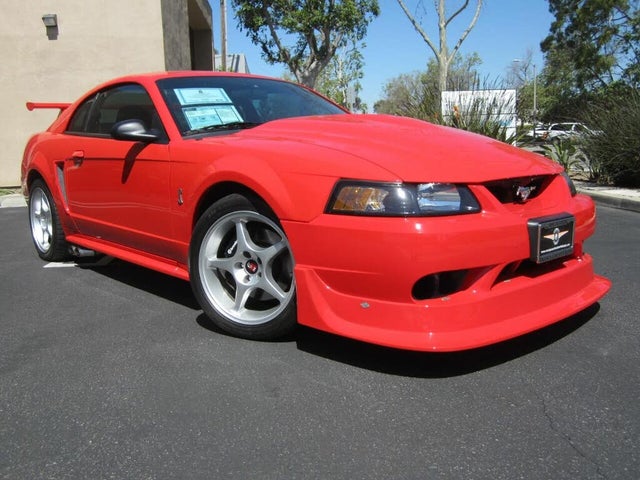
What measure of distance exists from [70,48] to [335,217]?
10.8 metres

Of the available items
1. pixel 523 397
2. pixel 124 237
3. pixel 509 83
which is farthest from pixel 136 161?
pixel 509 83

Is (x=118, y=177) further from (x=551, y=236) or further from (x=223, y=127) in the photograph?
(x=551, y=236)

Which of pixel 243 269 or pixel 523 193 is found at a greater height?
pixel 523 193

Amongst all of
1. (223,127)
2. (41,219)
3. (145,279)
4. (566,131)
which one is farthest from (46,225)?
(566,131)

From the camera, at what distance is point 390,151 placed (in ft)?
8.86

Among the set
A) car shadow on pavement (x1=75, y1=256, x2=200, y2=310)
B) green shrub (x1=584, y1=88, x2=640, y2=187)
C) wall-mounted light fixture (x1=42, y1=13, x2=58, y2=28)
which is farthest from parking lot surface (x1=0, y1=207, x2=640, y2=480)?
wall-mounted light fixture (x1=42, y1=13, x2=58, y2=28)

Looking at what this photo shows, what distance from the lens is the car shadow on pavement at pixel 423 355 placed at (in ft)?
8.90

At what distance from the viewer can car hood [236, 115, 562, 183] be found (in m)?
2.57

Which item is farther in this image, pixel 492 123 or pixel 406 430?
pixel 492 123

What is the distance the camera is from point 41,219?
16.7ft

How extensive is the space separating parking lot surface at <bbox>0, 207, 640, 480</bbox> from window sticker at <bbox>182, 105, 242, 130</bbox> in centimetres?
116

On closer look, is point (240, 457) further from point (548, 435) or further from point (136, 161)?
point (136, 161)

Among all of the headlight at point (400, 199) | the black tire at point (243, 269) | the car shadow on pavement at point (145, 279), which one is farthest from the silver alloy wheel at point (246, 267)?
the car shadow on pavement at point (145, 279)

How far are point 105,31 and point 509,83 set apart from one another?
7.71 meters
